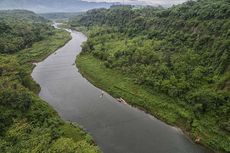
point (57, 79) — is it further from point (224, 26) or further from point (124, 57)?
point (224, 26)

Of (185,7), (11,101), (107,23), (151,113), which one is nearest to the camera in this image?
(11,101)

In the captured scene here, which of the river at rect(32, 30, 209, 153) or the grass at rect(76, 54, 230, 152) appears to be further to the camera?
the grass at rect(76, 54, 230, 152)

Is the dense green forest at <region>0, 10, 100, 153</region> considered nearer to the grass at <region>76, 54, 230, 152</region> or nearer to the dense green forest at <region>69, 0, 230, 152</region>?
the grass at <region>76, 54, 230, 152</region>

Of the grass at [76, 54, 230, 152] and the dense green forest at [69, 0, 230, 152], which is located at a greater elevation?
the dense green forest at [69, 0, 230, 152]

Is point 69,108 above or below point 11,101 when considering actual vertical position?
below

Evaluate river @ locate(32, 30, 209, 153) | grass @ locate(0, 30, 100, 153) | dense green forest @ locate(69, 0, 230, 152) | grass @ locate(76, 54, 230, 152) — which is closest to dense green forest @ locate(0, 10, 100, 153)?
grass @ locate(0, 30, 100, 153)

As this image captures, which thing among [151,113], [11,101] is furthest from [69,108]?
[151,113]
